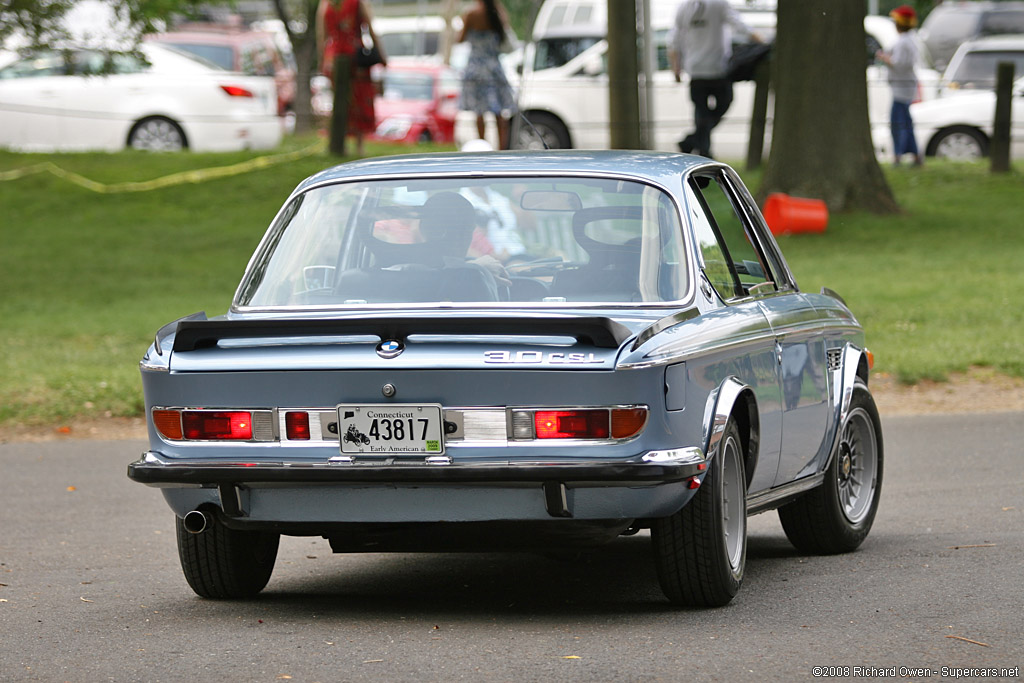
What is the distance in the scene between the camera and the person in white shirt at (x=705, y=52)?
18.7m

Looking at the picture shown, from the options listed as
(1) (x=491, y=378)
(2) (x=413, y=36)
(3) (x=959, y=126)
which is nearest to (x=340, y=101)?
(3) (x=959, y=126)

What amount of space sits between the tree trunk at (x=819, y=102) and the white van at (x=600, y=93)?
4458 millimetres

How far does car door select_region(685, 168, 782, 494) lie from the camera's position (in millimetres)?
5645

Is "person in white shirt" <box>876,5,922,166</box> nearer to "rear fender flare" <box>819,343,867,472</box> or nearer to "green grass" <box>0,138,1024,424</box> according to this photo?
"green grass" <box>0,138,1024,424</box>

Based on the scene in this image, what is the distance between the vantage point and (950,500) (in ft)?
26.1

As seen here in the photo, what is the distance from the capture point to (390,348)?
514 centimetres

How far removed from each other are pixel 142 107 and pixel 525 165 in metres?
18.0

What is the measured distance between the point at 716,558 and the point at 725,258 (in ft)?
3.96

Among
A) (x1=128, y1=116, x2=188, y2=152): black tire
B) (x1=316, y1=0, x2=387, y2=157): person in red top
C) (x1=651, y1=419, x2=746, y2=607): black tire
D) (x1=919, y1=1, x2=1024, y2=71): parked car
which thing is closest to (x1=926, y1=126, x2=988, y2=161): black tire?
(x1=316, y1=0, x2=387, y2=157): person in red top

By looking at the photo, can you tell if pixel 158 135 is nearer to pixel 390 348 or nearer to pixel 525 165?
pixel 525 165

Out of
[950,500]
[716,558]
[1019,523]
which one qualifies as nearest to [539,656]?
[716,558]

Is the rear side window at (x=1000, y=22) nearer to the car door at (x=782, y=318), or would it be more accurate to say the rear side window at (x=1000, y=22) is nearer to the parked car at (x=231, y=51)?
the parked car at (x=231, y=51)

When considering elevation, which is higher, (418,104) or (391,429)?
(391,429)

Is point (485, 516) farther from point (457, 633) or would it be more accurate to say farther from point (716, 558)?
point (716, 558)
